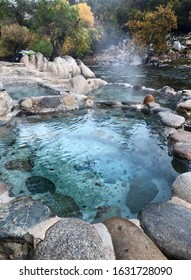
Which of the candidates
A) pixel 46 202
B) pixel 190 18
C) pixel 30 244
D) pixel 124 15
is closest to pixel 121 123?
pixel 46 202

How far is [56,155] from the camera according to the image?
6543 millimetres

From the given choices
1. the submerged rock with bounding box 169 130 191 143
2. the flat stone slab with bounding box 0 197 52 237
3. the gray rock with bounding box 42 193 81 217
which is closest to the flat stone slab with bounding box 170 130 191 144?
the submerged rock with bounding box 169 130 191 143

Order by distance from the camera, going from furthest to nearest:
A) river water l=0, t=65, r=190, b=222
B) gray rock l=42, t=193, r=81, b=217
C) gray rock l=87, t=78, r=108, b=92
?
gray rock l=87, t=78, r=108, b=92, river water l=0, t=65, r=190, b=222, gray rock l=42, t=193, r=81, b=217

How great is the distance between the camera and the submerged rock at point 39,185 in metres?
5.12

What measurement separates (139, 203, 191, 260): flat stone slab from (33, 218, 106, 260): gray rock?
0.79m

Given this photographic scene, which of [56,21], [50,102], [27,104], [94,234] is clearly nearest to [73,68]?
[56,21]

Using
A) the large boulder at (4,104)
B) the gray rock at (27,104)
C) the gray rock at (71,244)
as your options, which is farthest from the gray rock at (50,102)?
the gray rock at (71,244)

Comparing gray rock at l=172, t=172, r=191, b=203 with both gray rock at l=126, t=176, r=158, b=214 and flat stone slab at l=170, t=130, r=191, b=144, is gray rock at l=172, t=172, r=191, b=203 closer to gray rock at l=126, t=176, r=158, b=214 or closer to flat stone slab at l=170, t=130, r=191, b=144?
gray rock at l=126, t=176, r=158, b=214

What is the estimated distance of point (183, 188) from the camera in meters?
4.41

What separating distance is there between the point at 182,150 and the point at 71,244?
13.6ft

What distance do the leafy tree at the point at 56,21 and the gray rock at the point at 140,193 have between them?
65.7 feet

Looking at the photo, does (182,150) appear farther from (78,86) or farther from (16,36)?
(16,36)

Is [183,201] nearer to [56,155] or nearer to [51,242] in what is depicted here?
[51,242]

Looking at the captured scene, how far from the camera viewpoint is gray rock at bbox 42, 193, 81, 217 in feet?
14.7
